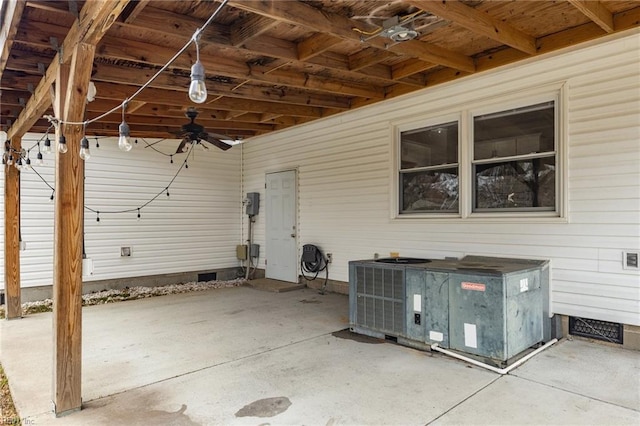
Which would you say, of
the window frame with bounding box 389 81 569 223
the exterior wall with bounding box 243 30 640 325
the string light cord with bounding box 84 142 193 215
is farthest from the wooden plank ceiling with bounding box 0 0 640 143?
the string light cord with bounding box 84 142 193 215

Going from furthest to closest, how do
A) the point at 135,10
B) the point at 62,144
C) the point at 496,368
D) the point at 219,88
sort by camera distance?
the point at 219,88 < the point at 496,368 < the point at 135,10 < the point at 62,144

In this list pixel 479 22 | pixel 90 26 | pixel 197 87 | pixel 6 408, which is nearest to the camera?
pixel 197 87

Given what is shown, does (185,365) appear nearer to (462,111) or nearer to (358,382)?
(358,382)

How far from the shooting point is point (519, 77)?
14.4 ft

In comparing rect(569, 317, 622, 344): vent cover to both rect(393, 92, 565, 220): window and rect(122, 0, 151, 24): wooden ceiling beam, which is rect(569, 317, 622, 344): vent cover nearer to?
rect(393, 92, 565, 220): window

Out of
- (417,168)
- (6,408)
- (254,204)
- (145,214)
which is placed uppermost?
(417,168)

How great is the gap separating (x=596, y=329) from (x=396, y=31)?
11.5 ft

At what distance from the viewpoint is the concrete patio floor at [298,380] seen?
2615 mm

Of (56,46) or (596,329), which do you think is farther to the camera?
(596,329)

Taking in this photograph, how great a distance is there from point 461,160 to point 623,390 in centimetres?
287

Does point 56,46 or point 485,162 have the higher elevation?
point 56,46

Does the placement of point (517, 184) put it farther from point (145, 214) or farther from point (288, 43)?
point (145, 214)

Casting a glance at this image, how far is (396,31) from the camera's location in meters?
3.54

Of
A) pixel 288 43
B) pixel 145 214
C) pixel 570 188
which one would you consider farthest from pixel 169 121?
pixel 570 188
